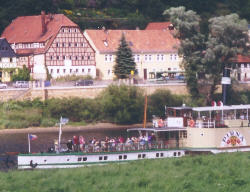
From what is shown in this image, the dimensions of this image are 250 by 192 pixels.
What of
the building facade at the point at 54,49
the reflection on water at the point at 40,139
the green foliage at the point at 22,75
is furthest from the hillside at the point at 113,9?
the reflection on water at the point at 40,139

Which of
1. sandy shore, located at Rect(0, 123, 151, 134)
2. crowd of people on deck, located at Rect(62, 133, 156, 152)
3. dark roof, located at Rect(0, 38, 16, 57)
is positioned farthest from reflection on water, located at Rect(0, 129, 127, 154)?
dark roof, located at Rect(0, 38, 16, 57)

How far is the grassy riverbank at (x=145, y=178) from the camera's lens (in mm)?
33125

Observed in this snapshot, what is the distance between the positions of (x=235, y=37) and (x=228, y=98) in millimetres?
5449

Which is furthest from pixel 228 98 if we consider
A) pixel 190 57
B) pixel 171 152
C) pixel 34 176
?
pixel 34 176

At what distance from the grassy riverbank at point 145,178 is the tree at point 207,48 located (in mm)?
43542

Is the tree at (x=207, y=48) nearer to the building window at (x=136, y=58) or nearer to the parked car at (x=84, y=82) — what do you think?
the parked car at (x=84, y=82)

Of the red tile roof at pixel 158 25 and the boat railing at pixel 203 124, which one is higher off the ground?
the red tile roof at pixel 158 25

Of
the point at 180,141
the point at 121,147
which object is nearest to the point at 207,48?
the point at 180,141

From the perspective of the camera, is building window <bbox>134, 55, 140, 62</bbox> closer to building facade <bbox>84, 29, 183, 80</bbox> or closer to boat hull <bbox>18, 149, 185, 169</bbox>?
building facade <bbox>84, 29, 183, 80</bbox>

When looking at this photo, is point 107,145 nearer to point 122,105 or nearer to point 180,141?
point 180,141

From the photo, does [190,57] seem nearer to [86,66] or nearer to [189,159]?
[86,66]

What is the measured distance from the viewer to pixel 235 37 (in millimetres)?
82875

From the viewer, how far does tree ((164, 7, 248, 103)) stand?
271ft

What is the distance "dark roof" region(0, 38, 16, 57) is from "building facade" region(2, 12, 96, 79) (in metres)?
1.56
